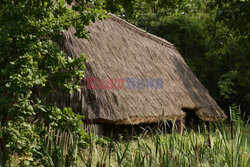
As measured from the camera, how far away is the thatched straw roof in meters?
5.72

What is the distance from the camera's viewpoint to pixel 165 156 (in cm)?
224

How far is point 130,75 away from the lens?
729 cm

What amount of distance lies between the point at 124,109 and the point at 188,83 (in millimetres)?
5138

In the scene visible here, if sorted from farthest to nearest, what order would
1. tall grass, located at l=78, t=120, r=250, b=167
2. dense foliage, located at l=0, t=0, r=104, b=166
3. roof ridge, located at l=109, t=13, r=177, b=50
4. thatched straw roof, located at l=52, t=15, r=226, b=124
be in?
roof ridge, located at l=109, t=13, r=177, b=50
thatched straw roof, located at l=52, t=15, r=226, b=124
dense foliage, located at l=0, t=0, r=104, b=166
tall grass, located at l=78, t=120, r=250, b=167

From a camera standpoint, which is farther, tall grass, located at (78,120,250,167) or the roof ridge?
the roof ridge

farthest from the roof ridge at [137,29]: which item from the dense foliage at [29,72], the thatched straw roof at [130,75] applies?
the dense foliage at [29,72]

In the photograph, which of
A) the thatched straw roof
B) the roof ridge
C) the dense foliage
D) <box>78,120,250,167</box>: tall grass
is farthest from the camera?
the roof ridge

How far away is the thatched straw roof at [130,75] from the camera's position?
5.72m

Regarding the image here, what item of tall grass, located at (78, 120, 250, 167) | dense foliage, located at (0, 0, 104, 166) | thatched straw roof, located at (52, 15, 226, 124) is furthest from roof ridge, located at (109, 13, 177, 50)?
tall grass, located at (78, 120, 250, 167)

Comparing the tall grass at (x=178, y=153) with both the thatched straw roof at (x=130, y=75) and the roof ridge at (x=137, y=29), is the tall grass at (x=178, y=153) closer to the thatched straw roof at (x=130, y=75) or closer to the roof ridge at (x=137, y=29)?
the thatched straw roof at (x=130, y=75)

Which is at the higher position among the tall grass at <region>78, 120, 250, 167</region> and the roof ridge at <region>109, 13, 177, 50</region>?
the roof ridge at <region>109, 13, 177, 50</region>

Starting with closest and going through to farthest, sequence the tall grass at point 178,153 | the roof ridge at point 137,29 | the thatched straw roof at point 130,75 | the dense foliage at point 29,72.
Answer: the tall grass at point 178,153, the dense foliage at point 29,72, the thatched straw roof at point 130,75, the roof ridge at point 137,29

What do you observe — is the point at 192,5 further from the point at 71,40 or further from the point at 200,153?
the point at 200,153

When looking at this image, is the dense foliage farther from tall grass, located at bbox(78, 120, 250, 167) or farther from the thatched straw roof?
the thatched straw roof
